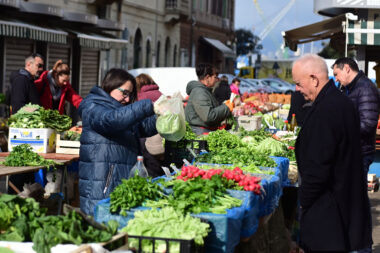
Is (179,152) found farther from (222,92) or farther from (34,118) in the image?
(222,92)

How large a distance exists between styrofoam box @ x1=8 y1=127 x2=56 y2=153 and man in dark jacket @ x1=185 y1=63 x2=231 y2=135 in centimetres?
181

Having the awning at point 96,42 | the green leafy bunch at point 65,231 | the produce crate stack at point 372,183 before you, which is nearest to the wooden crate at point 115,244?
the green leafy bunch at point 65,231

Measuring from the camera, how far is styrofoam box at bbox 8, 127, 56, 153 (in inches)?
306

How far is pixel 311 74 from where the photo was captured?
466cm

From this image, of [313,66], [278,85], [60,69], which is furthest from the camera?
[278,85]

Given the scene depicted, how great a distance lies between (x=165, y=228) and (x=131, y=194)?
1.53 feet

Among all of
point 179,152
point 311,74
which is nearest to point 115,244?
point 311,74

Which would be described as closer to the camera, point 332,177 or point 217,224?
point 217,224

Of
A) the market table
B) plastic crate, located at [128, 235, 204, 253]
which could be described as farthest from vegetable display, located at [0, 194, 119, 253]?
the market table

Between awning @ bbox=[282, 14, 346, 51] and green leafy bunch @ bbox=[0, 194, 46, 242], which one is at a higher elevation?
awning @ bbox=[282, 14, 346, 51]

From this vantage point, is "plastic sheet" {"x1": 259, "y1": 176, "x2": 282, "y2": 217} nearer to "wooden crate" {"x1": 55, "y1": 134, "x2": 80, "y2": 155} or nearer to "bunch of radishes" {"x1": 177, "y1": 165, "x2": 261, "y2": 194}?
"bunch of radishes" {"x1": 177, "y1": 165, "x2": 261, "y2": 194}

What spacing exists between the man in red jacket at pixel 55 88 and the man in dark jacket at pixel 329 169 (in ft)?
14.9

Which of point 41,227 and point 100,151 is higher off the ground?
point 100,151

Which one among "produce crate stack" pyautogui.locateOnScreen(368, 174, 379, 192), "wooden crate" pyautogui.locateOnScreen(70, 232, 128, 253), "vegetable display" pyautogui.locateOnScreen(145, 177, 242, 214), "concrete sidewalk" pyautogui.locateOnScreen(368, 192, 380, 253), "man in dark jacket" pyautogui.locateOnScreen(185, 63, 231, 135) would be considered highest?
"man in dark jacket" pyautogui.locateOnScreen(185, 63, 231, 135)
